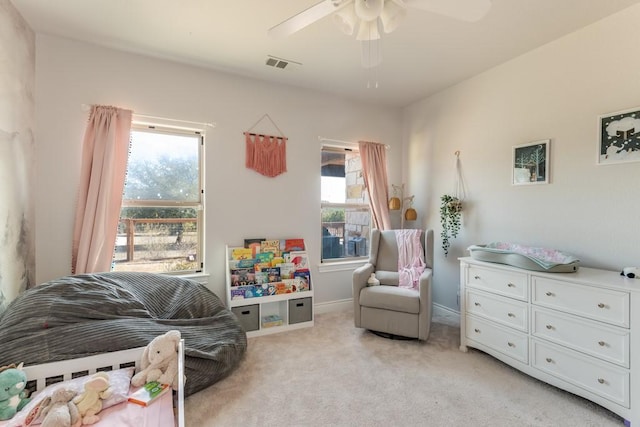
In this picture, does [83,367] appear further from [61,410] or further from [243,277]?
[243,277]

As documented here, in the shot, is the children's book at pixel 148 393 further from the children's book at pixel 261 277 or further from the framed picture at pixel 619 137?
the framed picture at pixel 619 137

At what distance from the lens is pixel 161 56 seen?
265cm

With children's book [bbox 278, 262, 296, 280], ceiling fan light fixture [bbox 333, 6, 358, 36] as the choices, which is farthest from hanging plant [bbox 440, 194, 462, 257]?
ceiling fan light fixture [bbox 333, 6, 358, 36]

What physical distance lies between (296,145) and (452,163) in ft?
Result: 6.02

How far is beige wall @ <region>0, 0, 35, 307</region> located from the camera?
1.83m

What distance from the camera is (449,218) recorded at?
3266 mm

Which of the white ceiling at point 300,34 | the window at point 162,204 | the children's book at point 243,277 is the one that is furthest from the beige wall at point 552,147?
the window at point 162,204

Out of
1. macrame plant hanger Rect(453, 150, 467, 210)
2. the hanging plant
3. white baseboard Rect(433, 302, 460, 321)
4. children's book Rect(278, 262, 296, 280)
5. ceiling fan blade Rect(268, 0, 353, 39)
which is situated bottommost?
white baseboard Rect(433, 302, 460, 321)

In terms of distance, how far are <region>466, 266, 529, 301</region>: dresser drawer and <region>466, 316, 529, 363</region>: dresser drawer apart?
0.91 feet

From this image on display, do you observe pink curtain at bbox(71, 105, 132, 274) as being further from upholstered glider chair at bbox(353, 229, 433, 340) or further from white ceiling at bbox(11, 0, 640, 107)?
upholstered glider chair at bbox(353, 229, 433, 340)

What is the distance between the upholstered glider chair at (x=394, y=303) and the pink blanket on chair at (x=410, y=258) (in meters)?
0.05

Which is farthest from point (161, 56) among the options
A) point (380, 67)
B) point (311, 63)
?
point (380, 67)

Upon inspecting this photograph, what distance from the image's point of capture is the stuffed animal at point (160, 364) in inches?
58.9

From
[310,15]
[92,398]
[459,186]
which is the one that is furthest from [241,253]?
[459,186]
